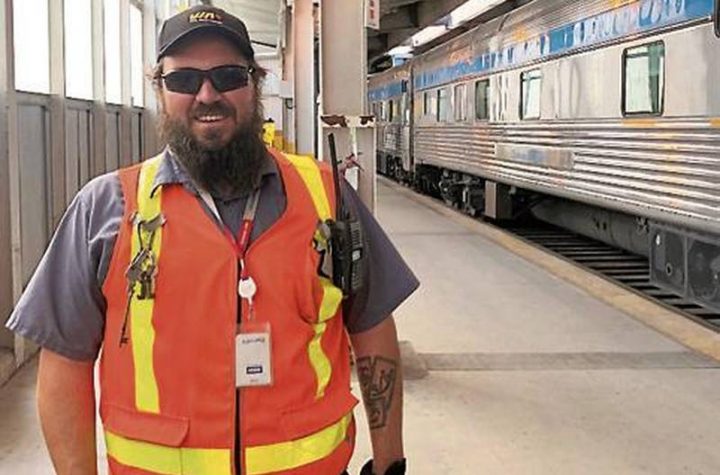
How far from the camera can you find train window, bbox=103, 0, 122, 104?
10906 mm

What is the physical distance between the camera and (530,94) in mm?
12289

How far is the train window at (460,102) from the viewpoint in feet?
54.3

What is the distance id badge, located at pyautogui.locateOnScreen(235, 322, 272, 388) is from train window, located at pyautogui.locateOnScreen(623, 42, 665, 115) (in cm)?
662

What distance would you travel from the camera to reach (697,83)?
24.1 ft

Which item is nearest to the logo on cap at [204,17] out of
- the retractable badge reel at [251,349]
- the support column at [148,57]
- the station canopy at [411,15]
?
the retractable badge reel at [251,349]

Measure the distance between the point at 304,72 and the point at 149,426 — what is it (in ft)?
40.9

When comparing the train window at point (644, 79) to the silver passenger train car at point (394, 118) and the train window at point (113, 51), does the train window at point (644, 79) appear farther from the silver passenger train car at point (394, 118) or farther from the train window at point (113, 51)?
the silver passenger train car at point (394, 118)

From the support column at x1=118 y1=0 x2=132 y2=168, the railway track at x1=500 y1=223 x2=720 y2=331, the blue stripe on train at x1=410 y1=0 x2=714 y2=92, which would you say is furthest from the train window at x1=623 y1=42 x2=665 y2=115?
the support column at x1=118 y1=0 x2=132 y2=168

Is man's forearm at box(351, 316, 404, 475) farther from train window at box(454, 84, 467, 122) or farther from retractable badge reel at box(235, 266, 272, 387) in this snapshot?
train window at box(454, 84, 467, 122)

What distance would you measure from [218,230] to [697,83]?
6.06 m

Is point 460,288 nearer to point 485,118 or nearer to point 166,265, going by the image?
point 485,118

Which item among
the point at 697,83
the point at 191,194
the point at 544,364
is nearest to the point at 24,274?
the point at 544,364

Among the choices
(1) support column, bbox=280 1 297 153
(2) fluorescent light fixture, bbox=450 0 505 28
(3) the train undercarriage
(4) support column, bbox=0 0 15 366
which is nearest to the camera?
(4) support column, bbox=0 0 15 366

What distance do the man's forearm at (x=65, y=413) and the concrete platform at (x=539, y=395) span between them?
8.37 ft
